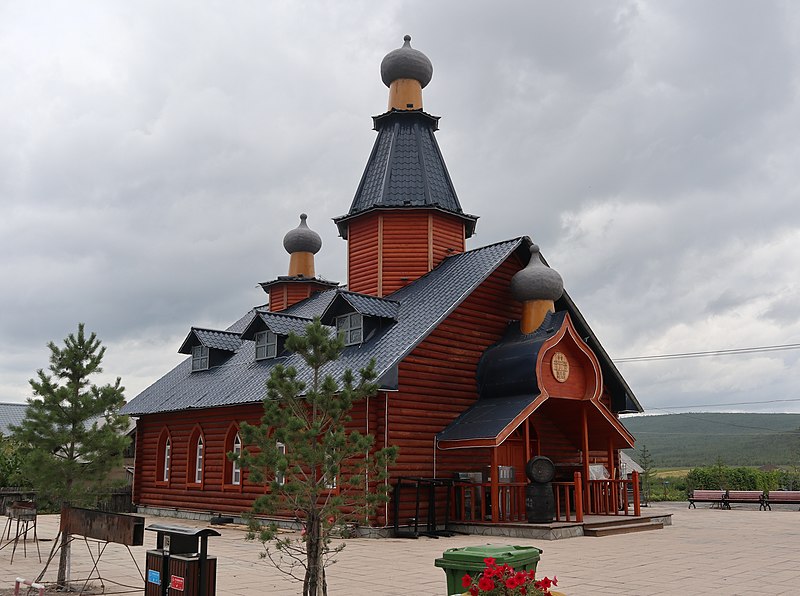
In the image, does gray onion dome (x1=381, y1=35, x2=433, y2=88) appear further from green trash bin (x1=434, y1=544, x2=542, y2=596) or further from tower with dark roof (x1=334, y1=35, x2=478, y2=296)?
green trash bin (x1=434, y1=544, x2=542, y2=596)

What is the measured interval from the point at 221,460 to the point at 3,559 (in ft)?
28.0

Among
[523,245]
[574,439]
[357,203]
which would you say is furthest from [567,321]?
[357,203]

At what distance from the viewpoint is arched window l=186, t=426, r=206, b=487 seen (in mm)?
23281

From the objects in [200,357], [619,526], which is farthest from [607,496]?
[200,357]

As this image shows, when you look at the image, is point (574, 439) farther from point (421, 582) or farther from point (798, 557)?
point (421, 582)

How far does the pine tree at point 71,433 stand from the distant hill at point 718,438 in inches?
3250

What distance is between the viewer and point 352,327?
20.2 meters

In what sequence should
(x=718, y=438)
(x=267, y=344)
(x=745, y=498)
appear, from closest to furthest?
(x=267, y=344) → (x=745, y=498) → (x=718, y=438)

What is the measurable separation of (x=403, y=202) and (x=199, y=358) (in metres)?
8.89

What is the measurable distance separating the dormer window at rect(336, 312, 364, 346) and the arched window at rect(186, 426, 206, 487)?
606 cm

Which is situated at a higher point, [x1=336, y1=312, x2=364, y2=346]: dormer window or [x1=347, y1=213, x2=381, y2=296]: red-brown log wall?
[x1=347, y1=213, x2=381, y2=296]: red-brown log wall

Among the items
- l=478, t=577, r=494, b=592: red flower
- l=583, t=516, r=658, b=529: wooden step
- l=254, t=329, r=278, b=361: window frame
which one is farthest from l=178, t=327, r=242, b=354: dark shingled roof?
l=478, t=577, r=494, b=592: red flower

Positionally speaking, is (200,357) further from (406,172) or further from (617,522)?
(617,522)

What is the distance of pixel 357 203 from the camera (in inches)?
978
